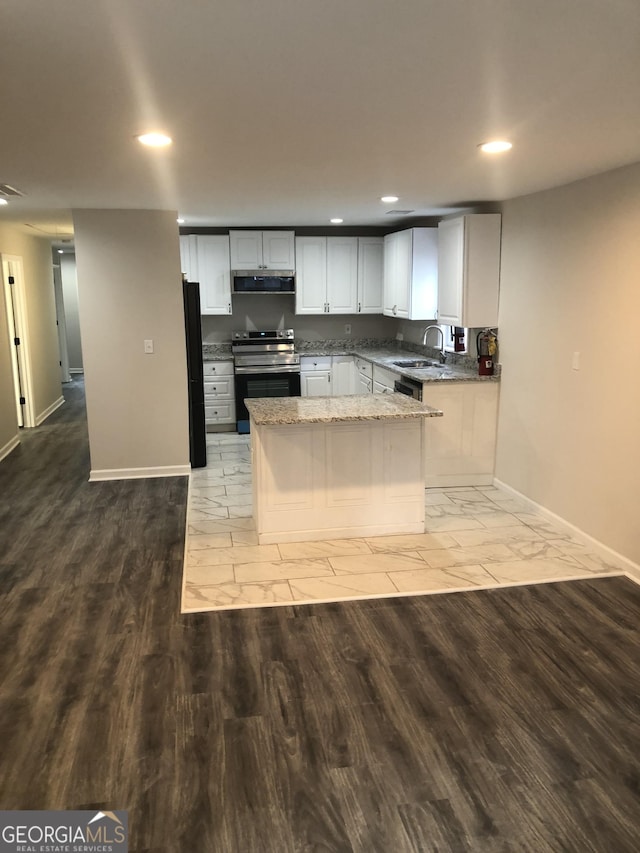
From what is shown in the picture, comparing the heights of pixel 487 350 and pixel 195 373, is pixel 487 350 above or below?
above

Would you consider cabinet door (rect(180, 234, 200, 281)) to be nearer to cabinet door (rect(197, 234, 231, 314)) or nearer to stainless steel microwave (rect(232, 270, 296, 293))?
cabinet door (rect(197, 234, 231, 314))

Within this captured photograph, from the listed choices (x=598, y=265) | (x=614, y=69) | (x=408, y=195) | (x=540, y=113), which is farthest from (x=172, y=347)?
(x=614, y=69)

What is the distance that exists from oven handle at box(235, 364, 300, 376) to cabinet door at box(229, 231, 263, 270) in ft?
3.62

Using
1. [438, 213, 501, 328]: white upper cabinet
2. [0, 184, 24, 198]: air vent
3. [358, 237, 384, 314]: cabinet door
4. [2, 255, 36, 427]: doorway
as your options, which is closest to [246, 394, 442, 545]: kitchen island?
[438, 213, 501, 328]: white upper cabinet

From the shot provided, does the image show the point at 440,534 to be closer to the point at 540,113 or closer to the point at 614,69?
the point at 540,113

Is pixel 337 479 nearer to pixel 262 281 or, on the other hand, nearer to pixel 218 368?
pixel 218 368

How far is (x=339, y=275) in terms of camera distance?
757 centimetres

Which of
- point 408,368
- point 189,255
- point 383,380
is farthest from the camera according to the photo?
point 189,255

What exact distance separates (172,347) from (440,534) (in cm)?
285

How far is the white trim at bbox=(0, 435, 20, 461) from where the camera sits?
21.5 ft

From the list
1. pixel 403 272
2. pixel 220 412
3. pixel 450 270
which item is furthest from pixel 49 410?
pixel 450 270

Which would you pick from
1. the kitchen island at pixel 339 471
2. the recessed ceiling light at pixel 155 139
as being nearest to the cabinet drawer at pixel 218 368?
the kitchen island at pixel 339 471

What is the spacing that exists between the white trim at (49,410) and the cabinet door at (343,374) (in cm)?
375

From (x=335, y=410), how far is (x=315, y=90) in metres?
2.26
